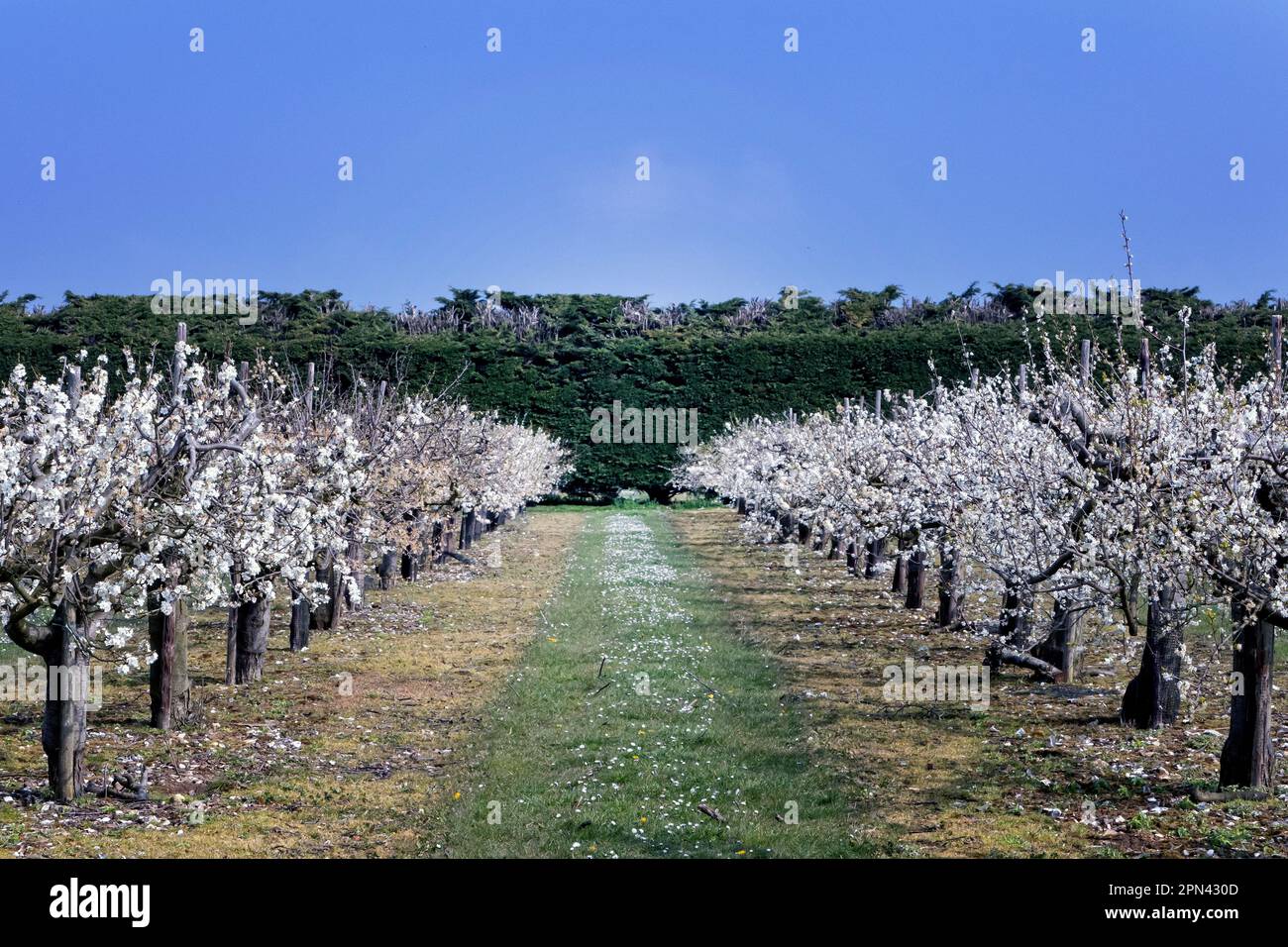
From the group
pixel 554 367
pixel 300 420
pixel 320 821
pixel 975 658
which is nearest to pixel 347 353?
pixel 554 367

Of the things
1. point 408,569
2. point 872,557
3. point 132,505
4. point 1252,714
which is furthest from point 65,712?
point 872,557

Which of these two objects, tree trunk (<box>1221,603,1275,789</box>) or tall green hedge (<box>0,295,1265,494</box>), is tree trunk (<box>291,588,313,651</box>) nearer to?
tree trunk (<box>1221,603,1275,789</box>)

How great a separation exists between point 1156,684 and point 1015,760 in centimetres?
224

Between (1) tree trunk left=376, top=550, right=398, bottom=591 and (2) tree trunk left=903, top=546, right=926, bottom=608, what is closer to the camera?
(2) tree trunk left=903, top=546, right=926, bottom=608

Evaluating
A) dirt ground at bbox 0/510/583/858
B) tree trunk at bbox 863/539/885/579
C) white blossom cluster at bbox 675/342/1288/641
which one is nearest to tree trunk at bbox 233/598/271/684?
dirt ground at bbox 0/510/583/858

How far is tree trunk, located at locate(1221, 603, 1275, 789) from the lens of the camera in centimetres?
1104

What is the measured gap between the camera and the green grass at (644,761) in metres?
10.1

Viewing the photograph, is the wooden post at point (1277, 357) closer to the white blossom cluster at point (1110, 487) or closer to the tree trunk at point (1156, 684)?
the white blossom cluster at point (1110, 487)

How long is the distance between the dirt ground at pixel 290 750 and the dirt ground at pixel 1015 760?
4638 millimetres

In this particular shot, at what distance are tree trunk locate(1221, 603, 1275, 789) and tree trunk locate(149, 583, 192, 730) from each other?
11.8 meters

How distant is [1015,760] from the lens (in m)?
12.7

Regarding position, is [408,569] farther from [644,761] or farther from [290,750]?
[644,761]

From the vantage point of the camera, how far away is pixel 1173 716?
13.7 metres

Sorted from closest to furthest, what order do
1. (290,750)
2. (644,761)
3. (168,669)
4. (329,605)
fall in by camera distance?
(644,761) < (290,750) < (168,669) < (329,605)
